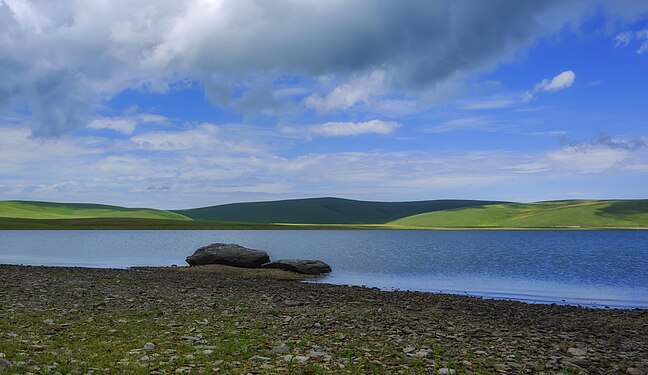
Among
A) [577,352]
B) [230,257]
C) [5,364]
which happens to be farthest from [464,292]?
[5,364]

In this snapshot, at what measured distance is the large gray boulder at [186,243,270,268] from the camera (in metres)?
54.8

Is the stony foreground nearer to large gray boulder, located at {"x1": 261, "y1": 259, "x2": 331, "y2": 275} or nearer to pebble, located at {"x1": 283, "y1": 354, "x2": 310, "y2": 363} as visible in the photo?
pebble, located at {"x1": 283, "y1": 354, "x2": 310, "y2": 363}

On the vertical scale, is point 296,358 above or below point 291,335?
above

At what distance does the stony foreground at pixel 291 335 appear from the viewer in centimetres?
1221

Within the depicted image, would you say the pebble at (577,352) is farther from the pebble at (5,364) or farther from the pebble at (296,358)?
the pebble at (5,364)

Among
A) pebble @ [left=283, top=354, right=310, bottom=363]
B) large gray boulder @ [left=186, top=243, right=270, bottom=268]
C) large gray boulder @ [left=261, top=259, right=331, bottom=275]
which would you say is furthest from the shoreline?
pebble @ [left=283, top=354, right=310, bottom=363]

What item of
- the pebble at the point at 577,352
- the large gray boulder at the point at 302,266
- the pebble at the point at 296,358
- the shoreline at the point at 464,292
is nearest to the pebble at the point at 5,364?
the pebble at the point at 296,358

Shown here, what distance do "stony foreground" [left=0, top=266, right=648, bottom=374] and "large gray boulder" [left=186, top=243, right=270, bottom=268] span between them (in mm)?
26436

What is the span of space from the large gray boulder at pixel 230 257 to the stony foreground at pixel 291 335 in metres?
26.4

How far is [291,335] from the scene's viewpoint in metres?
16.3

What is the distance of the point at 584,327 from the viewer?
21.9 m

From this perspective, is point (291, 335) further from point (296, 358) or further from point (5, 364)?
point (5, 364)

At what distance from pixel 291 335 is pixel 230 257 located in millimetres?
40349

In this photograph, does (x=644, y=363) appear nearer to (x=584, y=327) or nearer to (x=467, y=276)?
(x=584, y=327)
